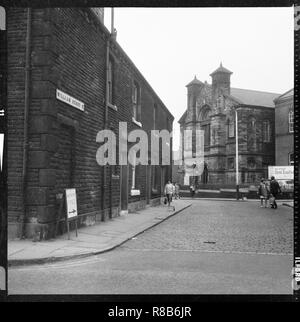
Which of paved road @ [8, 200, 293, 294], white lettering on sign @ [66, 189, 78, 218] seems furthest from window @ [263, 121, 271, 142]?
white lettering on sign @ [66, 189, 78, 218]

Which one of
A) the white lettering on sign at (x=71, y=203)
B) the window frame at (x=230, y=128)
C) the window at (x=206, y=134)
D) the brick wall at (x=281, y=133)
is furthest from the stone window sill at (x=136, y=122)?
the window at (x=206, y=134)

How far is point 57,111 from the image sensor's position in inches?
412

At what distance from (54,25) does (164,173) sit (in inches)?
766

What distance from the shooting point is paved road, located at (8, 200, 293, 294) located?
557 cm

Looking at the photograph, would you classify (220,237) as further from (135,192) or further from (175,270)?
(135,192)

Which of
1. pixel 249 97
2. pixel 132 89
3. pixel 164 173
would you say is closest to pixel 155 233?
pixel 132 89

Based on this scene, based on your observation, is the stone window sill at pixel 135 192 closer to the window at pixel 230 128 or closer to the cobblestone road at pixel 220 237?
the cobblestone road at pixel 220 237

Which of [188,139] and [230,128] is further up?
[230,128]

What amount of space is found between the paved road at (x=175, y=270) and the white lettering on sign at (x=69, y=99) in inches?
162

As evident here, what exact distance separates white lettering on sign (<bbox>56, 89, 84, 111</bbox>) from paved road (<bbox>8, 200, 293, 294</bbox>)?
4.10 metres

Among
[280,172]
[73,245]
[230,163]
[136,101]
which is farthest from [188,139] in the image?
[73,245]

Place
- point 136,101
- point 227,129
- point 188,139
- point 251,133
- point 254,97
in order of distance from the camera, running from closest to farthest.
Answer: point 136,101 < point 251,133 < point 254,97 < point 227,129 < point 188,139

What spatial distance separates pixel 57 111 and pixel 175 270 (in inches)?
216

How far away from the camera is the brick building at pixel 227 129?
4222 centimetres
